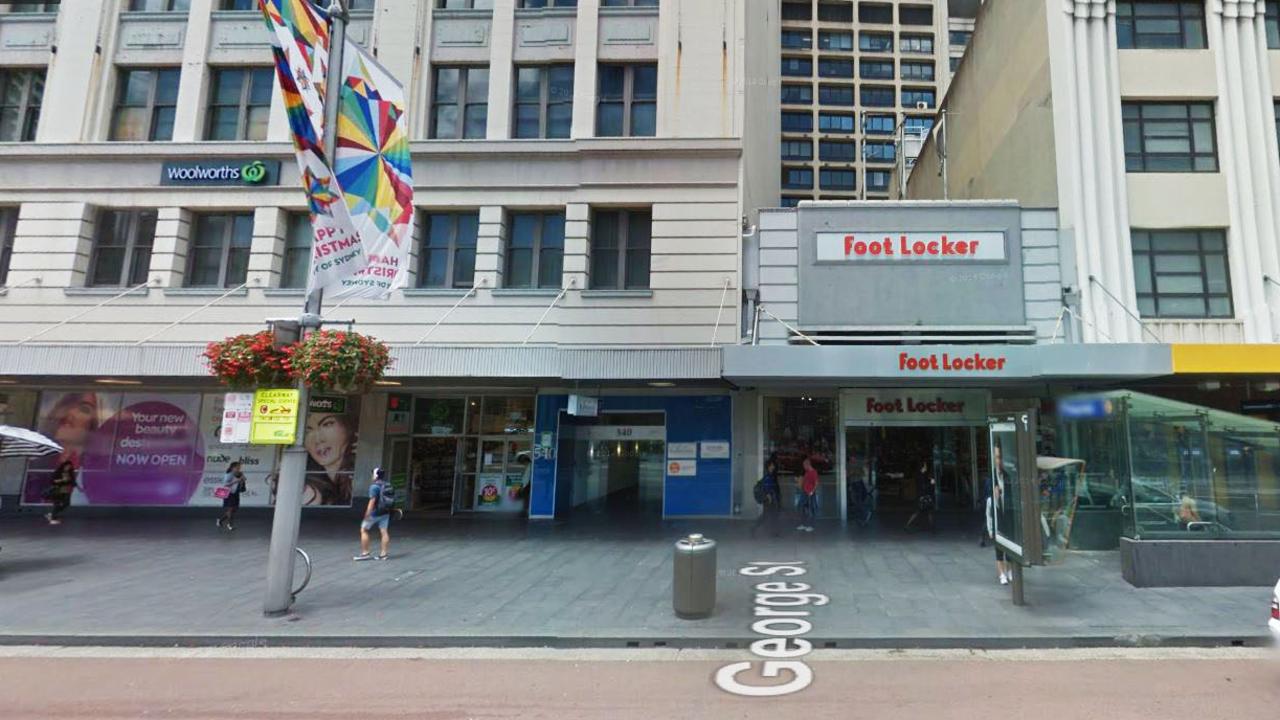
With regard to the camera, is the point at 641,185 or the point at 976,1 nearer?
the point at 641,185

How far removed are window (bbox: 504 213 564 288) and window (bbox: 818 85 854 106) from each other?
45.8 m

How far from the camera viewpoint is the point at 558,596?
362 inches

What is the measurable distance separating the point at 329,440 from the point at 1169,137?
22509 mm

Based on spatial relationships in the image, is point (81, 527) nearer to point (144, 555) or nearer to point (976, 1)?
point (144, 555)

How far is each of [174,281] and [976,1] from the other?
93.7ft

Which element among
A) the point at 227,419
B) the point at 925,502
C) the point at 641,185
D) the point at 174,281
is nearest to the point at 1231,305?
the point at 925,502

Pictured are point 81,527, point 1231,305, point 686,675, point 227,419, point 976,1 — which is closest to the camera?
point 686,675

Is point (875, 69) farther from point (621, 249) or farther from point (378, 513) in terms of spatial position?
point (378, 513)

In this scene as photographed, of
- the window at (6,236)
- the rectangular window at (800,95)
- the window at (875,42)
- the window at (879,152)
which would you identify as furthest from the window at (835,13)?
the window at (6,236)

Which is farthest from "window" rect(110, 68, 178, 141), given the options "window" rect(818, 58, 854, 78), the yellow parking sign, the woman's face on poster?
"window" rect(818, 58, 854, 78)

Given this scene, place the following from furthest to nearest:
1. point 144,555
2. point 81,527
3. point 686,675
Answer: point 81,527 → point 144,555 → point 686,675

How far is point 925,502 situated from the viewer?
14.4 meters

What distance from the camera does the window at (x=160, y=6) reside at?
17.3 meters

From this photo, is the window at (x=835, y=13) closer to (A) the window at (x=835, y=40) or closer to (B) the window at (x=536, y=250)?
(A) the window at (x=835, y=40)
